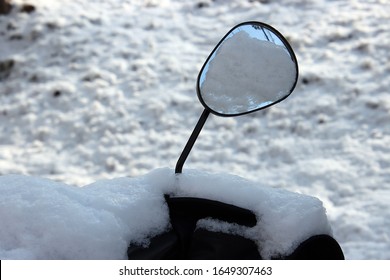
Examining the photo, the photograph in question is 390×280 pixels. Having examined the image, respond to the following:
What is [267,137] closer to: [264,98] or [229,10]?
[229,10]

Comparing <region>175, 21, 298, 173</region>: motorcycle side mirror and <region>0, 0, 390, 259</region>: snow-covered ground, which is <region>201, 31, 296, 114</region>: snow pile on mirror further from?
<region>0, 0, 390, 259</region>: snow-covered ground

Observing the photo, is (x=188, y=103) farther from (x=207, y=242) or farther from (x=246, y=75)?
(x=207, y=242)

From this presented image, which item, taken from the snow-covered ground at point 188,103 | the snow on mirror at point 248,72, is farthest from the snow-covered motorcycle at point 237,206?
the snow-covered ground at point 188,103

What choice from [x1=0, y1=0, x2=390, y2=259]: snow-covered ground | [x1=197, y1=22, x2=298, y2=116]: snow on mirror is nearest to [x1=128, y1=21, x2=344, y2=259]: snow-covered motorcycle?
[x1=197, y1=22, x2=298, y2=116]: snow on mirror

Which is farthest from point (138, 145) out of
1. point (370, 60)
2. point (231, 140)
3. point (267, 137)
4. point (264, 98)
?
point (264, 98)

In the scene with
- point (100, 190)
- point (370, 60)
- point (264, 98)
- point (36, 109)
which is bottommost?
point (36, 109)

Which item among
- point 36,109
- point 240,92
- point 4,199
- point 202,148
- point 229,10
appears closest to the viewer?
point 4,199
